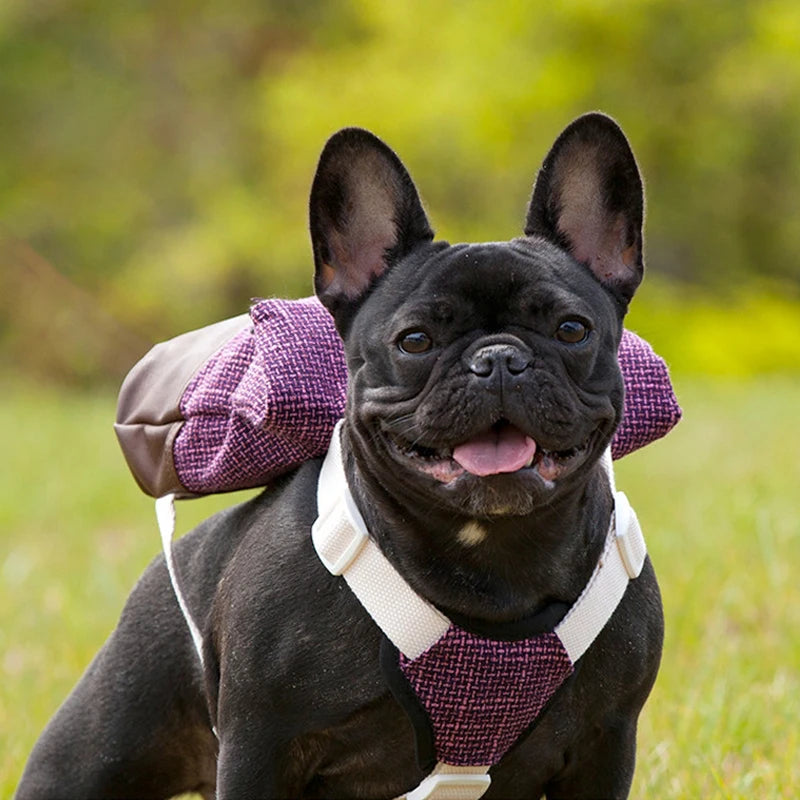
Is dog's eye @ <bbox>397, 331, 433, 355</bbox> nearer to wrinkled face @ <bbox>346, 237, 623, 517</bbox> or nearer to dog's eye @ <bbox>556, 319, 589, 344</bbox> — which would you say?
wrinkled face @ <bbox>346, 237, 623, 517</bbox>

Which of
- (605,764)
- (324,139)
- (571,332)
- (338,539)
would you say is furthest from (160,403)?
(324,139)

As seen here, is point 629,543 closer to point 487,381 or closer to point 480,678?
point 480,678

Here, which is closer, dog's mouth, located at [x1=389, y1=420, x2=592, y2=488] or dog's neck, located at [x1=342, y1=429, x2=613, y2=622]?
dog's mouth, located at [x1=389, y1=420, x2=592, y2=488]

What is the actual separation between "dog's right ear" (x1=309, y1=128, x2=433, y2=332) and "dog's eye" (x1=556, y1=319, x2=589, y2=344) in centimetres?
44

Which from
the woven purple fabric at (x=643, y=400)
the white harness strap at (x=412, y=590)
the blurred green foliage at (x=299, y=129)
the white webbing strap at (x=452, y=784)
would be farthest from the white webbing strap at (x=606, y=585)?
the blurred green foliage at (x=299, y=129)

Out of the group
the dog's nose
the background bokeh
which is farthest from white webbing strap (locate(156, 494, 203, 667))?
the background bokeh

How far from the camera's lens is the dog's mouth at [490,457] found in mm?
2680

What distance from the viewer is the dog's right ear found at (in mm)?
3029

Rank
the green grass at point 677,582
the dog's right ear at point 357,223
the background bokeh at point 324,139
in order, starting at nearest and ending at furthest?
the dog's right ear at point 357,223 → the green grass at point 677,582 → the background bokeh at point 324,139

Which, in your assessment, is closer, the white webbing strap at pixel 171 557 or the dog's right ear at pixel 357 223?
the dog's right ear at pixel 357 223

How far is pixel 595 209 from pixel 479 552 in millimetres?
775

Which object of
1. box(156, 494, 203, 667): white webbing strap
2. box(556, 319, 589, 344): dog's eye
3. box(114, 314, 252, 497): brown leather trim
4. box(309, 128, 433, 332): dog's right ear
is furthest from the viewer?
box(114, 314, 252, 497): brown leather trim

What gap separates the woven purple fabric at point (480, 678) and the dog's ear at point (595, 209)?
76cm

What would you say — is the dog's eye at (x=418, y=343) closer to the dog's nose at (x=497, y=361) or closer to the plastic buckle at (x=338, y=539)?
the dog's nose at (x=497, y=361)
